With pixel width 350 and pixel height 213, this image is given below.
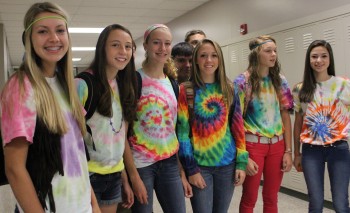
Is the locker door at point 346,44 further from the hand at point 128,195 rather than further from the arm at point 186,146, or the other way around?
the hand at point 128,195

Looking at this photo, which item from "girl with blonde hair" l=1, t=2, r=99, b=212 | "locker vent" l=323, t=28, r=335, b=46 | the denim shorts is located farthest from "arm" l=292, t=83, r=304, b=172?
"girl with blonde hair" l=1, t=2, r=99, b=212

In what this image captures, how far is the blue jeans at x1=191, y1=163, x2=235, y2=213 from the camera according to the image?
2.07 meters

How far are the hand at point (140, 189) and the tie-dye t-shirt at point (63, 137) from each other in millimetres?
511

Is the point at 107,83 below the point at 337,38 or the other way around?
below

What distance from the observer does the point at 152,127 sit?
6.28 feet

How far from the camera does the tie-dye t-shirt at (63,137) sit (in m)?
1.16

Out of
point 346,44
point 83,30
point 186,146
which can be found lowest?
point 186,146

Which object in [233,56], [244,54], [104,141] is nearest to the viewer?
[104,141]

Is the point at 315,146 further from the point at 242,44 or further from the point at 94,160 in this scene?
the point at 242,44

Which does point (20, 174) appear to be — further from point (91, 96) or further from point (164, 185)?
point (164, 185)

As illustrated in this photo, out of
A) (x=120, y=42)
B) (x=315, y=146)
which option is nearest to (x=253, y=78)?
(x=315, y=146)

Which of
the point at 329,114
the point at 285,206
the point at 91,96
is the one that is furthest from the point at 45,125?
the point at 285,206

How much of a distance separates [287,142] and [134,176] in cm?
123

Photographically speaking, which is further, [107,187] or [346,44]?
[346,44]
